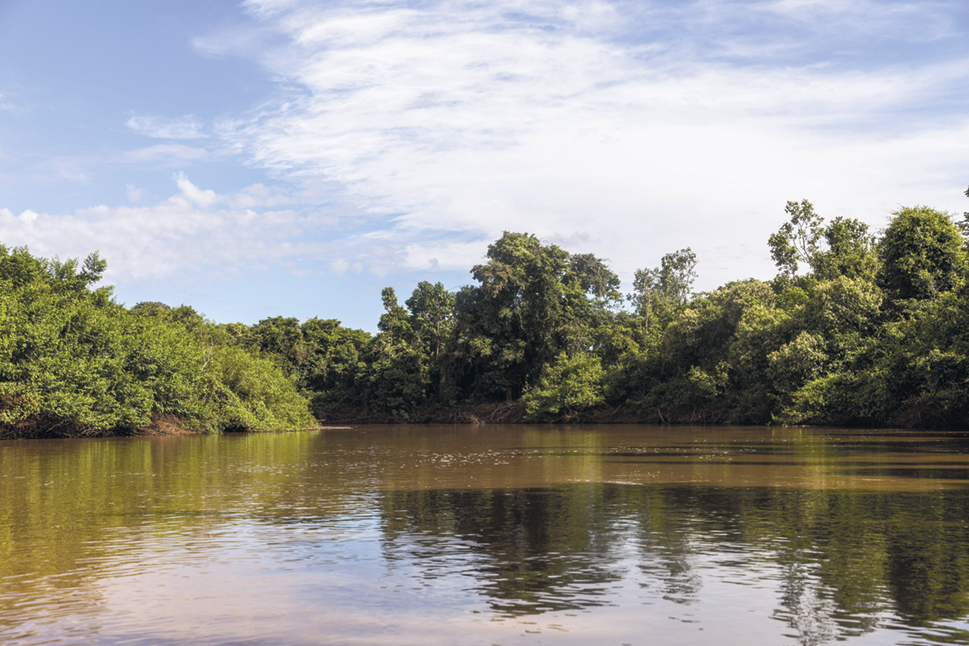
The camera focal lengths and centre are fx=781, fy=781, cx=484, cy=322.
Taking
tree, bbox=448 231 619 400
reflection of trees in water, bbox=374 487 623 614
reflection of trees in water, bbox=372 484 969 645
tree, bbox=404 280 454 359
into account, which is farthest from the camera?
tree, bbox=404 280 454 359

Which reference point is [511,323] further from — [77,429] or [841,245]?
[77,429]

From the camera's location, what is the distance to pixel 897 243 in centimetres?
4734

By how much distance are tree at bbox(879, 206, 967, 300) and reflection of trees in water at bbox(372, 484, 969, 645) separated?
122 feet

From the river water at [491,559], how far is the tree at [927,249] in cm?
3257

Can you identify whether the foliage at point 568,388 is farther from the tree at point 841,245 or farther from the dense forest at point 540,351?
the tree at point 841,245

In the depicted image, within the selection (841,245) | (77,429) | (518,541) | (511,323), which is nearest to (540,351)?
(511,323)

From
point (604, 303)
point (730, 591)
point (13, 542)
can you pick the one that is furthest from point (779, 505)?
point (604, 303)

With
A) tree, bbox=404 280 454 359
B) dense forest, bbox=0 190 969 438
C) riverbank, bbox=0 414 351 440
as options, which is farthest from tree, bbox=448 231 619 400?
riverbank, bbox=0 414 351 440

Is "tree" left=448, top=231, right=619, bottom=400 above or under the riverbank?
above

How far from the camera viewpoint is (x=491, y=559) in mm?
8797

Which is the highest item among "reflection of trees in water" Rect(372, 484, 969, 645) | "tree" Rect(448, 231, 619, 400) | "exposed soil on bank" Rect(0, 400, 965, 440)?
"tree" Rect(448, 231, 619, 400)

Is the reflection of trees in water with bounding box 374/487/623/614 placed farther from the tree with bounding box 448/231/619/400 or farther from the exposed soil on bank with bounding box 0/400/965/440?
the tree with bounding box 448/231/619/400

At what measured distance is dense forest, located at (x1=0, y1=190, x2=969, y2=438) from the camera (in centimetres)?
3922

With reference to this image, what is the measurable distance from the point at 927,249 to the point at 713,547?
44.4m
